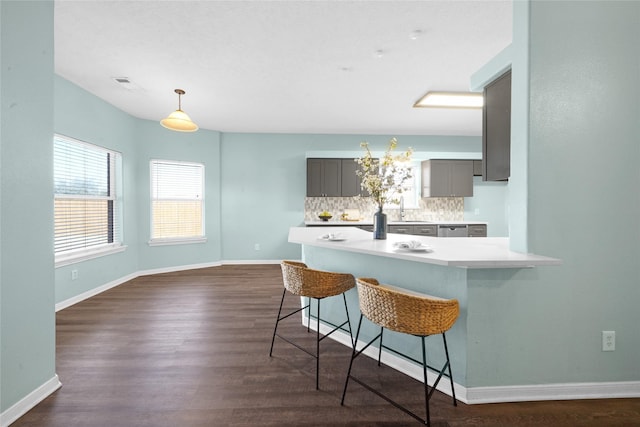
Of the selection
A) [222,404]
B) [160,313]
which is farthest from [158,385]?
[160,313]

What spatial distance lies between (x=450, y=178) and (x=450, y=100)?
7.69 ft

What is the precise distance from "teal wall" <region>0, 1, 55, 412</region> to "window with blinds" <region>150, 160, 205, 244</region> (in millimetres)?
3694

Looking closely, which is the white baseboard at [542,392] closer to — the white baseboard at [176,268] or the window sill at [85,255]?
the window sill at [85,255]

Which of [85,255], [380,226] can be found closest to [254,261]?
[85,255]

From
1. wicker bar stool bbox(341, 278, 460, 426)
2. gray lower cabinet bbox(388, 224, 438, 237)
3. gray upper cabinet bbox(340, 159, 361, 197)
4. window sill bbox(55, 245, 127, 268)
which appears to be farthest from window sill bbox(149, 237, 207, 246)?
wicker bar stool bbox(341, 278, 460, 426)

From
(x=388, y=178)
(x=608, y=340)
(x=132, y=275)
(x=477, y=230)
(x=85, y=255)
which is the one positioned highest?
(x=388, y=178)

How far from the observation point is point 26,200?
1891 mm

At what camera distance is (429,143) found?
262 inches

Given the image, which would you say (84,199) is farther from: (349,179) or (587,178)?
(587,178)

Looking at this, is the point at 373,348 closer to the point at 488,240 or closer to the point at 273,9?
the point at 488,240

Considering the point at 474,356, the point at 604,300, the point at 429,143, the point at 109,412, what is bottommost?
the point at 109,412

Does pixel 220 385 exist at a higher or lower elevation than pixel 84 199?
lower

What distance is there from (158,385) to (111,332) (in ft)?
4.18

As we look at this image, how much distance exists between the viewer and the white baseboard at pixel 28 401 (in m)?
1.74
